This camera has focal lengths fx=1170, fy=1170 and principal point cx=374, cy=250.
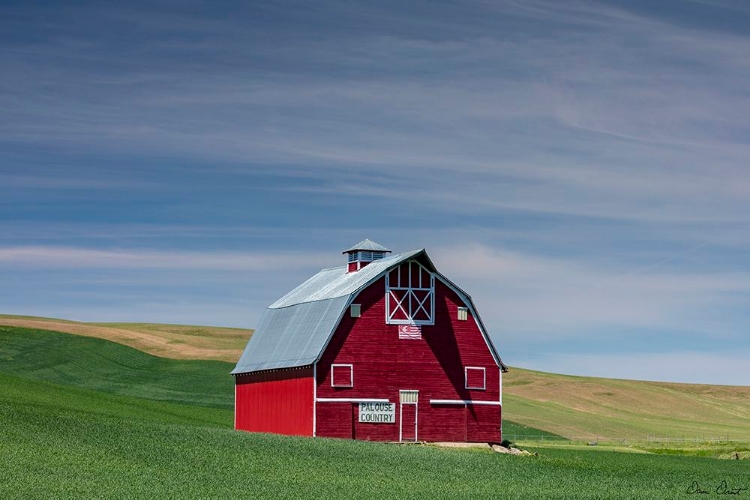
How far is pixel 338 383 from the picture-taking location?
51.0 m

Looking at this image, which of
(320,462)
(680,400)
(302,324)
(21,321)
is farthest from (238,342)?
(320,462)

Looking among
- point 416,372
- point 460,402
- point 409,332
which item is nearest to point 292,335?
point 409,332

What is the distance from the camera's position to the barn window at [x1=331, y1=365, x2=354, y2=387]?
50.9 m

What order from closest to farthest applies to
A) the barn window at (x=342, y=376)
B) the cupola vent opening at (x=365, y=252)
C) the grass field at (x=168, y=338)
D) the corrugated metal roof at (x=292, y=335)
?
the barn window at (x=342, y=376) → the corrugated metal roof at (x=292, y=335) → the cupola vent opening at (x=365, y=252) → the grass field at (x=168, y=338)

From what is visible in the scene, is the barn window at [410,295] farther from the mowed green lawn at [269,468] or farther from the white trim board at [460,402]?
the mowed green lawn at [269,468]

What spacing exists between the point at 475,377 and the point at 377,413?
5126mm

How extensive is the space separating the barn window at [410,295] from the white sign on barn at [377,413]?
3.70m

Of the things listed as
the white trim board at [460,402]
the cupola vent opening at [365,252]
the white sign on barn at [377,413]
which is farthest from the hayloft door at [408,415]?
the cupola vent opening at [365,252]

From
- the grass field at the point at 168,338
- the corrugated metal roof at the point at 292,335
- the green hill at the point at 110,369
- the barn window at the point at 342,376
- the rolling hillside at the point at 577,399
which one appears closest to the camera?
the barn window at the point at 342,376

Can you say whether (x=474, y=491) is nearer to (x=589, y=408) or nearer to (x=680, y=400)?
(x=589, y=408)

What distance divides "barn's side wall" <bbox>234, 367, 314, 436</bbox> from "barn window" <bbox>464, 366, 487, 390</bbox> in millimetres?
7361

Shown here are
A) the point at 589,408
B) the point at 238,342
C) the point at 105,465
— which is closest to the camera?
the point at 105,465

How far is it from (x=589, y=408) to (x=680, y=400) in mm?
17183

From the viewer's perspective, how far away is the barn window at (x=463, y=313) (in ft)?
175
